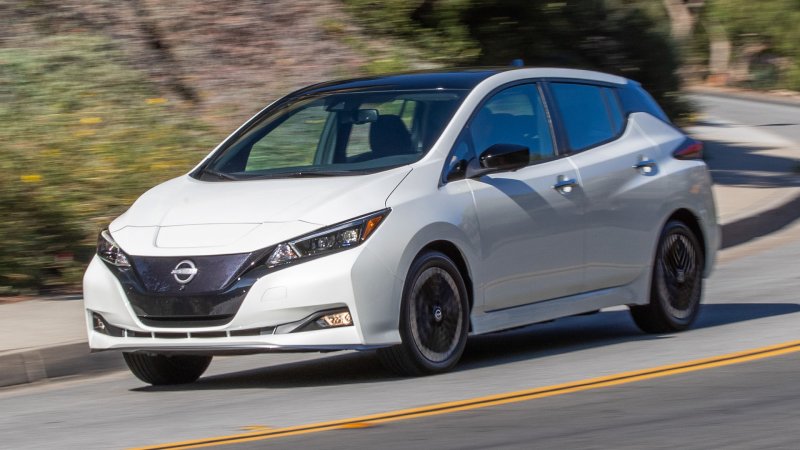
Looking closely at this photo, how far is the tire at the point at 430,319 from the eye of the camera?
25.6ft

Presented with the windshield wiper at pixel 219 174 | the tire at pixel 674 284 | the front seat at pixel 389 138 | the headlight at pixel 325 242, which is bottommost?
the tire at pixel 674 284

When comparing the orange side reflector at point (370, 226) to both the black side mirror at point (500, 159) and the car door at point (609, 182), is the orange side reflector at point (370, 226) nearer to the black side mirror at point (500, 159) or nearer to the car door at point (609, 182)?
the black side mirror at point (500, 159)

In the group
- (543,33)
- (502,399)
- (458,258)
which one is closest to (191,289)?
(458,258)

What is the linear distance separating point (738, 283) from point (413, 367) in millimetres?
5434

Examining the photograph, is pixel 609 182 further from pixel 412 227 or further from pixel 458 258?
pixel 412 227

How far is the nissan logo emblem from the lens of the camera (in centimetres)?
758

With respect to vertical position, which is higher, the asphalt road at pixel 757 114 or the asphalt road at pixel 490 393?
the asphalt road at pixel 490 393

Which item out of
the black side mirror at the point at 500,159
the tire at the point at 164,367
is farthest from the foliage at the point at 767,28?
the tire at the point at 164,367

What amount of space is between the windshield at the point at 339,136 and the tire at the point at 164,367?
3.36 feet

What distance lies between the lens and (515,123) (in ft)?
29.0

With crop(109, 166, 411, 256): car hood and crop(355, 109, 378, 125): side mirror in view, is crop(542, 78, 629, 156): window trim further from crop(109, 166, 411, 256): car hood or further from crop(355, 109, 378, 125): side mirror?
crop(109, 166, 411, 256): car hood

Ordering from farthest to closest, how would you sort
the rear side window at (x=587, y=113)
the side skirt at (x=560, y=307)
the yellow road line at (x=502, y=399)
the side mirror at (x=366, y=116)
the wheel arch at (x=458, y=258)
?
the rear side window at (x=587, y=113), the side mirror at (x=366, y=116), the side skirt at (x=560, y=307), the wheel arch at (x=458, y=258), the yellow road line at (x=502, y=399)

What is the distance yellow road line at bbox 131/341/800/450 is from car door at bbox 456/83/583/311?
0.89m

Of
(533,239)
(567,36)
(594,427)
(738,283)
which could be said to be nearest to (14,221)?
(533,239)
